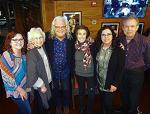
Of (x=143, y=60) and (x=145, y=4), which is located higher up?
(x=145, y=4)

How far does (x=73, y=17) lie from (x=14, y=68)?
275 cm

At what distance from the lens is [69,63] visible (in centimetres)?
314

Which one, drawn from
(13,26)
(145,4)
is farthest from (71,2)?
(13,26)

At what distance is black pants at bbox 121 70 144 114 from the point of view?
10.2ft

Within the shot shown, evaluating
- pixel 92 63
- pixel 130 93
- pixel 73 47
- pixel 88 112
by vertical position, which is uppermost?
pixel 73 47

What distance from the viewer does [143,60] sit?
3094 mm

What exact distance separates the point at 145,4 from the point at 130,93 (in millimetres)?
2690

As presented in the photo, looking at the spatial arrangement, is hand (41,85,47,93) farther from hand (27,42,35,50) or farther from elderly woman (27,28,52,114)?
hand (27,42,35,50)

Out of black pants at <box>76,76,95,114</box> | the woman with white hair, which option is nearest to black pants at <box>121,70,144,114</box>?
black pants at <box>76,76,95,114</box>

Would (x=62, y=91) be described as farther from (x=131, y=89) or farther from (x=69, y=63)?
(x=131, y=89)

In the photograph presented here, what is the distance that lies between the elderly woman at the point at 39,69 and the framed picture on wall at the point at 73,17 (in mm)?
2214

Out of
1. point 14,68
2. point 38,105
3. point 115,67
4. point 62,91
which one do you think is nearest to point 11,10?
point 62,91

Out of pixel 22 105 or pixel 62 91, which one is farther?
pixel 62 91

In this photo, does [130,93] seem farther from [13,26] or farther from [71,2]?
[13,26]
